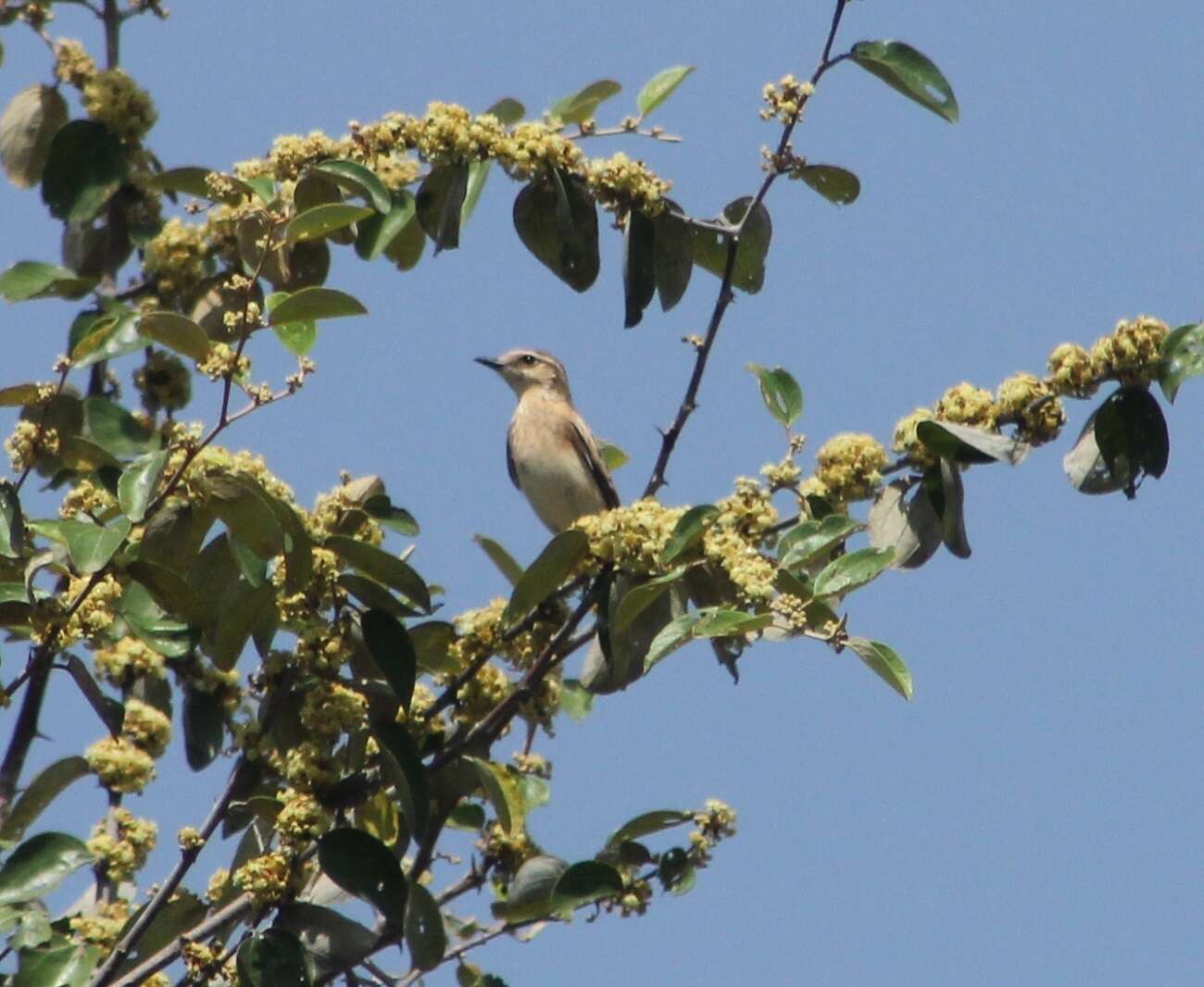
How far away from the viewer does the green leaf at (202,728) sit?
5.36m

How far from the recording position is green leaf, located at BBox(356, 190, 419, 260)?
5.29 metres

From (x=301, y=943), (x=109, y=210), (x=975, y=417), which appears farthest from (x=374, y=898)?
(x=109, y=210)

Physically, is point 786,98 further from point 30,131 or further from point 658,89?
point 30,131

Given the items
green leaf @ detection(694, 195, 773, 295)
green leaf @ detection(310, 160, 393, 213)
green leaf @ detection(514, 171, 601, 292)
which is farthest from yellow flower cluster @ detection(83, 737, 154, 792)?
green leaf @ detection(694, 195, 773, 295)

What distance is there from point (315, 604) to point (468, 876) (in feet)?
3.80

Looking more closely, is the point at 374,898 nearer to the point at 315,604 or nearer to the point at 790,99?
the point at 315,604

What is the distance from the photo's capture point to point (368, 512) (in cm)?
502

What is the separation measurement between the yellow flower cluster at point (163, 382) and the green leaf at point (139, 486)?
1783 millimetres

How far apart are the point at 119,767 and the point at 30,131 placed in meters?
2.69

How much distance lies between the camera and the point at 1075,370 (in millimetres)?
4547

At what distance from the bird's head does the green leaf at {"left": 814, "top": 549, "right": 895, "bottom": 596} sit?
607 cm

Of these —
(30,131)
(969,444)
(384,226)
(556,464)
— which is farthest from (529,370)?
(969,444)

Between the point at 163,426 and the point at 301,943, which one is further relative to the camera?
the point at 163,426

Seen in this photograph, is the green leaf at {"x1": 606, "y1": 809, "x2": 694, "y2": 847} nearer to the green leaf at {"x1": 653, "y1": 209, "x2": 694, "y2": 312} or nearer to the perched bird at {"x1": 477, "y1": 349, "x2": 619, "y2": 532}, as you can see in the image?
the green leaf at {"x1": 653, "y1": 209, "x2": 694, "y2": 312}
